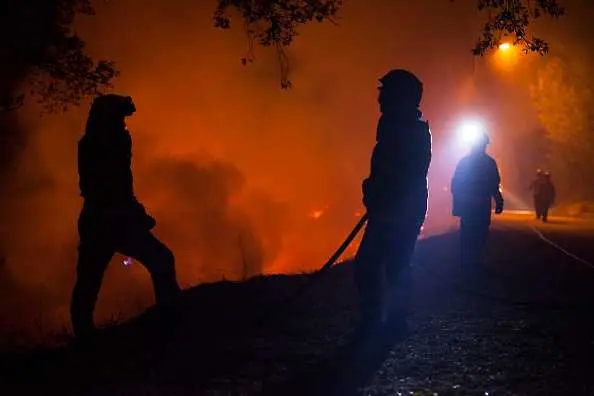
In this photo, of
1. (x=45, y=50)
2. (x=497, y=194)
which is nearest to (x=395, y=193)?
Result: (x=497, y=194)

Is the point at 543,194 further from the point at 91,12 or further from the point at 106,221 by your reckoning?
the point at 106,221

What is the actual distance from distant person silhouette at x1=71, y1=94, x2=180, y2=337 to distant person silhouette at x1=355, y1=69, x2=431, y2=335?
1563mm

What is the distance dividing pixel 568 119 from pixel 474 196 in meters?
22.7

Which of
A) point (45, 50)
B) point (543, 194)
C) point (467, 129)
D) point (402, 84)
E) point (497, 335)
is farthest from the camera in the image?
point (467, 129)

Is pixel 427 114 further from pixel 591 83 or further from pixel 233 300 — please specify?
pixel 233 300

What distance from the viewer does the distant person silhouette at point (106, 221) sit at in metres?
4.03

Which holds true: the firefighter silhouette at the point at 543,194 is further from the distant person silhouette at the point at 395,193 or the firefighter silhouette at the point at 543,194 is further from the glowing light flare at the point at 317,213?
the glowing light flare at the point at 317,213

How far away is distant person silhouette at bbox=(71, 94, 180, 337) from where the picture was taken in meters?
4.03

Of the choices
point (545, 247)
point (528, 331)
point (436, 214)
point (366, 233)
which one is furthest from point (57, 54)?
point (436, 214)

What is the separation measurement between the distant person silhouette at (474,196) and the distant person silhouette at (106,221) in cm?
464

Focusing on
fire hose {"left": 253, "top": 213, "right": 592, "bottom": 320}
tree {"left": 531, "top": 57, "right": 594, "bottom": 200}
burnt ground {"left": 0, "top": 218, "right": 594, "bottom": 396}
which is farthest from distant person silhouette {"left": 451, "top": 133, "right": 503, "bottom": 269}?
tree {"left": 531, "top": 57, "right": 594, "bottom": 200}

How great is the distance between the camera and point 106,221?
4035 millimetres

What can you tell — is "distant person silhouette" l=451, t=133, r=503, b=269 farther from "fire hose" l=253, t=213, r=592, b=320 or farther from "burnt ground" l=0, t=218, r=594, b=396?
"burnt ground" l=0, t=218, r=594, b=396

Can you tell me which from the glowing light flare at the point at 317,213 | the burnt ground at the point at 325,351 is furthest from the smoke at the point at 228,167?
the burnt ground at the point at 325,351
